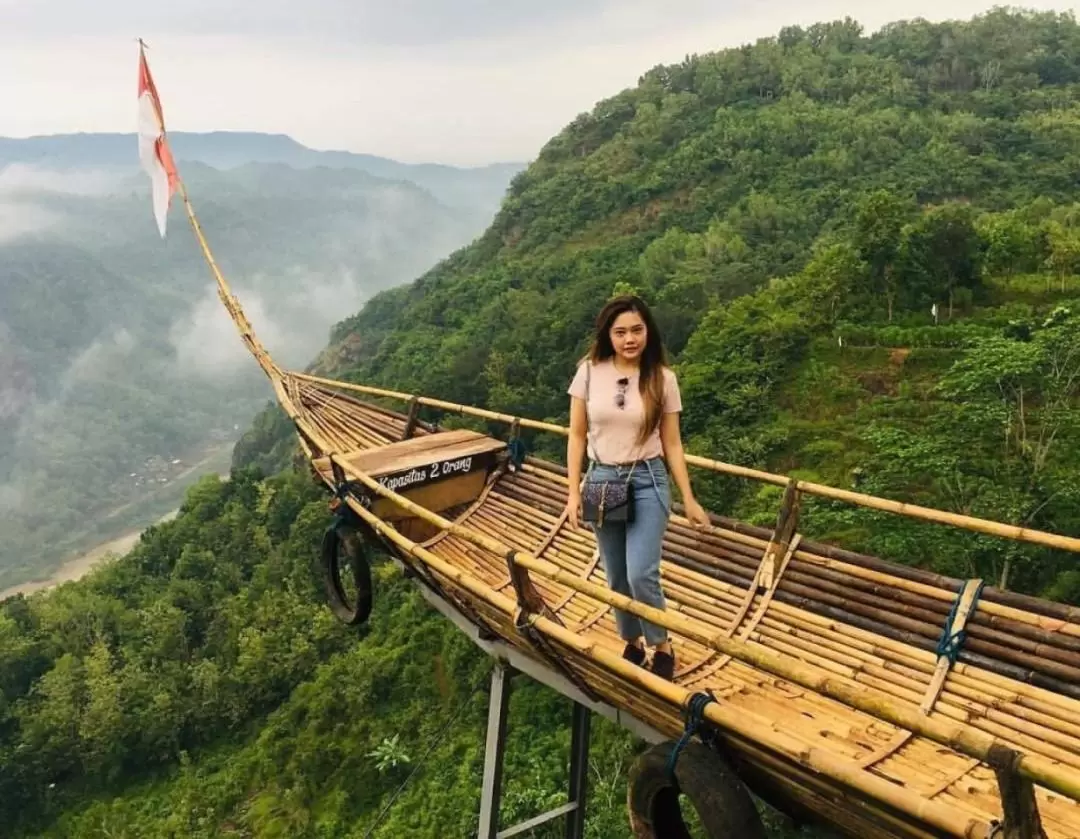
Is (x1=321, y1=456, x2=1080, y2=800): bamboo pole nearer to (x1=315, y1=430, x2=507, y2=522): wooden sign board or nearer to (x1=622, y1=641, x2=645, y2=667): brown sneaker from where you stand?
(x1=622, y1=641, x2=645, y2=667): brown sneaker

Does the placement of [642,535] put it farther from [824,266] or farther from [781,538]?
[824,266]

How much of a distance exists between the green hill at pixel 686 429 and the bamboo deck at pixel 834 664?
5094 mm

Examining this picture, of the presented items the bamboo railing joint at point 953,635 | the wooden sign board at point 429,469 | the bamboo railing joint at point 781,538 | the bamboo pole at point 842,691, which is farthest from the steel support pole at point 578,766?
the bamboo pole at point 842,691

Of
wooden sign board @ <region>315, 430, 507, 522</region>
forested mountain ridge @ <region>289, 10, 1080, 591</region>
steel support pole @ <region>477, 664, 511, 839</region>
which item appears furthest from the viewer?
forested mountain ridge @ <region>289, 10, 1080, 591</region>

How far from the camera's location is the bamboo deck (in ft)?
6.95

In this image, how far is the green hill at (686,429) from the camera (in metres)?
10.5

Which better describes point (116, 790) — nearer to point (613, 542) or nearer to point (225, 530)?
point (225, 530)

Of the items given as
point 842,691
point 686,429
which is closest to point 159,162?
point 842,691

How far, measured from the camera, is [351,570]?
485 centimetres

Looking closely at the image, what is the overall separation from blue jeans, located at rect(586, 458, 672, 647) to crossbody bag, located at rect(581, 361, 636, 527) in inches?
0.7

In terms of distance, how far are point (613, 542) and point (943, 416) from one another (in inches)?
366

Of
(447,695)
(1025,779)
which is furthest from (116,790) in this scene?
(1025,779)

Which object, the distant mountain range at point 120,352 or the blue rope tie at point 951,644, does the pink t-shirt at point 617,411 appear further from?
the distant mountain range at point 120,352

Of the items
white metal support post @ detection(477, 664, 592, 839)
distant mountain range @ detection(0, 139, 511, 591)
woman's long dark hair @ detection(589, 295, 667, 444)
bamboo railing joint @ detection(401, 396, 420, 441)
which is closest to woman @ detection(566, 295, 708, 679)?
woman's long dark hair @ detection(589, 295, 667, 444)
